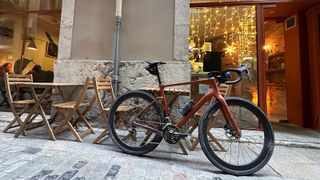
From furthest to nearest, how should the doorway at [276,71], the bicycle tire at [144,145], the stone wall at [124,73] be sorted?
the doorway at [276,71] < the stone wall at [124,73] < the bicycle tire at [144,145]

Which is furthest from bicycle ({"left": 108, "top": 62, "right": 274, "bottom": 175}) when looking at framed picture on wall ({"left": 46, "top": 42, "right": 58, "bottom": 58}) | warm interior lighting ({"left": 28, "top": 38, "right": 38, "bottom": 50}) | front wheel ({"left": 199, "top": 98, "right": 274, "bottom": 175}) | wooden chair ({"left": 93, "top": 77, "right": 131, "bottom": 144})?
framed picture on wall ({"left": 46, "top": 42, "right": 58, "bottom": 58})

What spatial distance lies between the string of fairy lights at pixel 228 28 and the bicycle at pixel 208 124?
2526 mm

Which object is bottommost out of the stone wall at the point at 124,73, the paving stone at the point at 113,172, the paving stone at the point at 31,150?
the paving stone at the point at 113,172

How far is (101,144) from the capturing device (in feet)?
10.00

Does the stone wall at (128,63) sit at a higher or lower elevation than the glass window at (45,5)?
lower

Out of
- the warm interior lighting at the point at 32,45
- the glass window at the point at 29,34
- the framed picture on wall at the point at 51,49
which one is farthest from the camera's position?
the framed picture on wall at the point at 51,49

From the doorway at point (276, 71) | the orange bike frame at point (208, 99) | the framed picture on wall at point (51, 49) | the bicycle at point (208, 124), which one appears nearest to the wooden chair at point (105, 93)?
the bicycle at point (208, 124)

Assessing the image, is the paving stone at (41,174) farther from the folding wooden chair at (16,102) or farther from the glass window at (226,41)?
the glass window at (226,41)

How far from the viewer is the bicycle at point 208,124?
7.52 ft

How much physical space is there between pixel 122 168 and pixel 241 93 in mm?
3375

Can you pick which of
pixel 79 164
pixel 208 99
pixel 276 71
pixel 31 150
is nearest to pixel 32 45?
pixel 31 150

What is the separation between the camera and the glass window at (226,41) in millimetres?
4730

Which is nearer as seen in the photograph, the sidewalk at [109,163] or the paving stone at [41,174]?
the paving stone at [41,174]

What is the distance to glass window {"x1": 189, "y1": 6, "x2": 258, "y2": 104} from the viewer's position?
4730mm
